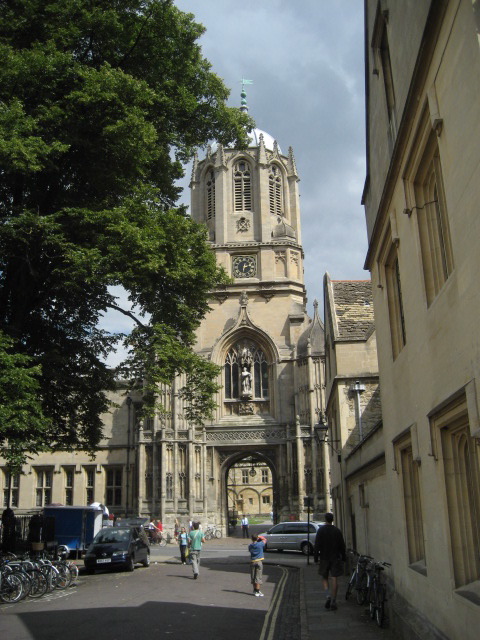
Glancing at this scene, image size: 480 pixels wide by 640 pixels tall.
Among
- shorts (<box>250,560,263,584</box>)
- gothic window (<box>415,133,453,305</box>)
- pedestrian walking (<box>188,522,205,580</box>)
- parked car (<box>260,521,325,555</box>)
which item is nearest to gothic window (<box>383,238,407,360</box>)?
gothic window (<box>415,133,453,305</box>)

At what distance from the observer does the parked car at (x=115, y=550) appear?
1958 centimetres

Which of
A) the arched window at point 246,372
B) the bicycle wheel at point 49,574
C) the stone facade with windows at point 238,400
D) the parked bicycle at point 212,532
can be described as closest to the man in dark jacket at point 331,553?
the bicycle wheel at point 49,574

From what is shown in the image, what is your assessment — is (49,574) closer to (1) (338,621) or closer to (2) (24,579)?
(2) (24,579)

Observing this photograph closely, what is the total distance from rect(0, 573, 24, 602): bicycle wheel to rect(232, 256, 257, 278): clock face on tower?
30539 millimetres

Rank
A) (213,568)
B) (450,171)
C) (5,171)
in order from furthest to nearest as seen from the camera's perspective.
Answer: (213,568) → (5,171) → (450,171)

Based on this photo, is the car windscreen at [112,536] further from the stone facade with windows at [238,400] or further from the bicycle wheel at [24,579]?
the stone facade with windows at [238,400]

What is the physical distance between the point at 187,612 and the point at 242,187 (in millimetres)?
35804

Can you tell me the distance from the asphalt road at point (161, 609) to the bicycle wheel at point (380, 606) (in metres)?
1.23

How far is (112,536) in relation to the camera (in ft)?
67.8

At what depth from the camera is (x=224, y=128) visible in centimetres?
1816

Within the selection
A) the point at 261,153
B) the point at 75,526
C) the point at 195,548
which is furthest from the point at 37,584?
the point at 261,153

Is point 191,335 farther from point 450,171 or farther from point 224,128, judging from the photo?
point 450,171

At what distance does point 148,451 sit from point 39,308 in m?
22.6

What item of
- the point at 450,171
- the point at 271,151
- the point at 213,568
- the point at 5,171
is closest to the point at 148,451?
the point at 213,568
